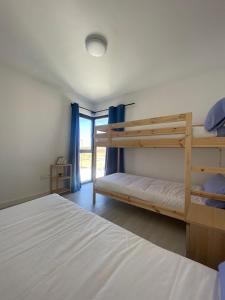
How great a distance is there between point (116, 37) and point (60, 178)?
287 cm

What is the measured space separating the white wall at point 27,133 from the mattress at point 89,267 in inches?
70.5

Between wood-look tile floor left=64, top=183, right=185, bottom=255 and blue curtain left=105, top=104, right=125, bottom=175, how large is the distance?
33.0 inches

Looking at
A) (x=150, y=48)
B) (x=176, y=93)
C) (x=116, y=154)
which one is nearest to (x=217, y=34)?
(x=150, y=48)

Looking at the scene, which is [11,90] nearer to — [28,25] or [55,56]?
[55,56]

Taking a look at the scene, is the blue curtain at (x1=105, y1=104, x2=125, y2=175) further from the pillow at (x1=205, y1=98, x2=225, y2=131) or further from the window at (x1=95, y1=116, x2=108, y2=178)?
the pillow at (x1=205, y1=98, x2=225, y2=131)

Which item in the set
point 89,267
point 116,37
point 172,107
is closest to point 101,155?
point 172,107

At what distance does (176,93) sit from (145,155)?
146 centimetres

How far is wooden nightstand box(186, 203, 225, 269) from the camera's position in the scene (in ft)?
3.46

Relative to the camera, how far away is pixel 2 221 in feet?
3.72

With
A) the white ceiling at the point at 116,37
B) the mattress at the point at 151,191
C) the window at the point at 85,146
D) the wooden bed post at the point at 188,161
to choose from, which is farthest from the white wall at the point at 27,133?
the wooden bed post at the point at 188,161

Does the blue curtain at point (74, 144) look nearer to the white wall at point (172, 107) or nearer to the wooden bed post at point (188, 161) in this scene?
the white wall at point (172, 107)

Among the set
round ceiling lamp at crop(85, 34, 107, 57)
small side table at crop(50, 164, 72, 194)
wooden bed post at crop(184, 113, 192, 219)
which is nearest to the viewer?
wooden bed post at crop(184, 113, 192, 219)

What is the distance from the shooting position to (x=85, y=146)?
4.07 meters

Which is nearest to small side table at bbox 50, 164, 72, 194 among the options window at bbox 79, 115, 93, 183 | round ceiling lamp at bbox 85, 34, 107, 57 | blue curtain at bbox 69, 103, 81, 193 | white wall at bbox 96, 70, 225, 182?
blue curtain at bbox 69, 103, 81, 193
